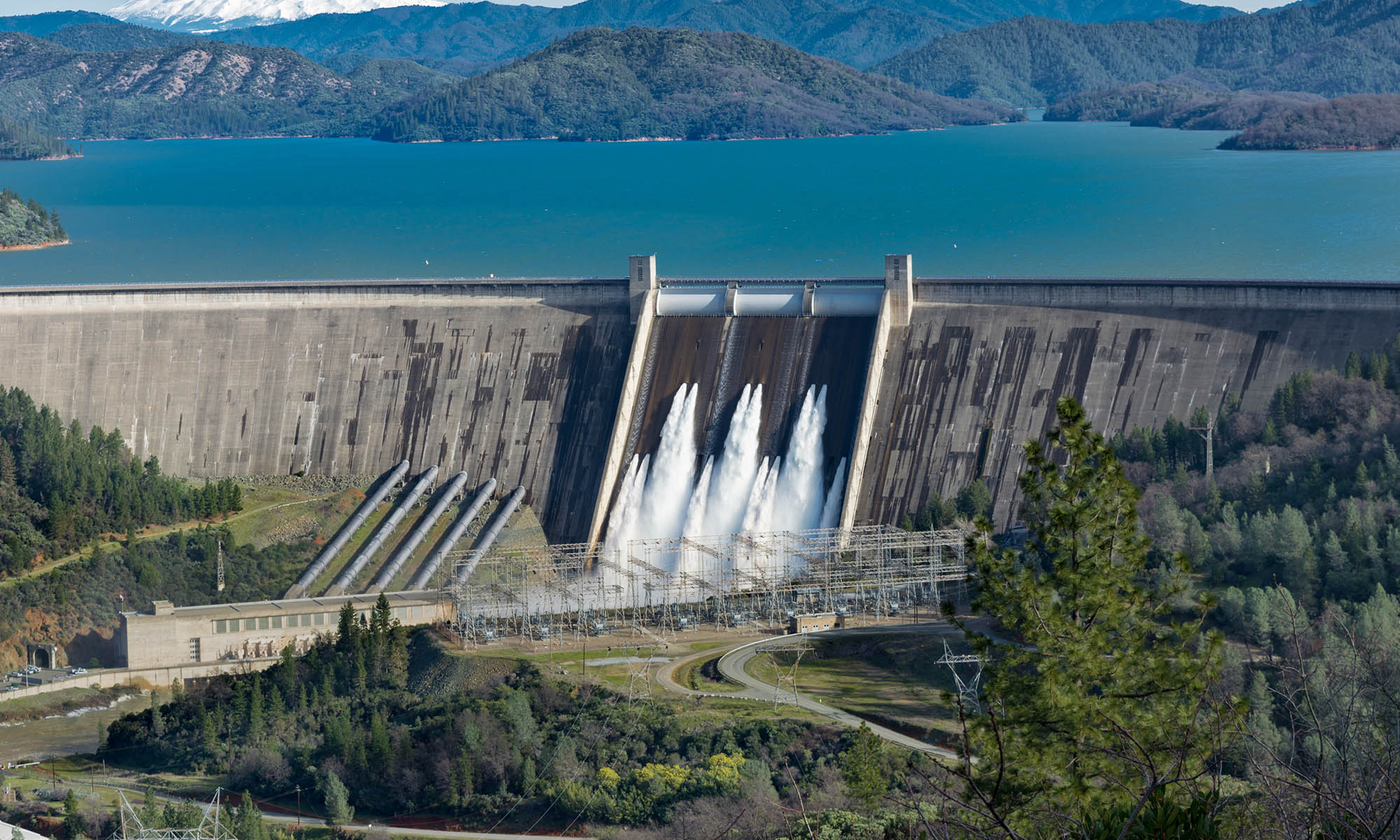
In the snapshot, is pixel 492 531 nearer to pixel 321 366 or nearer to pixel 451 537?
pixel 451 537

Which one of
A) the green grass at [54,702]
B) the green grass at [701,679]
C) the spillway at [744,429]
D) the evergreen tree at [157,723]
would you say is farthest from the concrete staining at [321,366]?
the evergreen tree at [157,723]

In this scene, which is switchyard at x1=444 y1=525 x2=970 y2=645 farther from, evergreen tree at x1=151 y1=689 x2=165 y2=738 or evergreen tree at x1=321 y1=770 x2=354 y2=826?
evergreen tree at x1=321 y1=770 x2=354 y2=826

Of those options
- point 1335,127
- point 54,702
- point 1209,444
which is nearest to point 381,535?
point 54,702

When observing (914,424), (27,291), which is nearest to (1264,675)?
(914,424)

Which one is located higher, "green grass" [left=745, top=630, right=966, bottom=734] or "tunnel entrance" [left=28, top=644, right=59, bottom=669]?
"green grass" [left=745, top=630, right=966, bottom=734]

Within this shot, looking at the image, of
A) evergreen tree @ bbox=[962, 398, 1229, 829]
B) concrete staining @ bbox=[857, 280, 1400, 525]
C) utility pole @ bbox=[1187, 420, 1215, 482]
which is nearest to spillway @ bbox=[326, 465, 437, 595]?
concrete staining @ bbox=[857, 280, 1400, 525]
